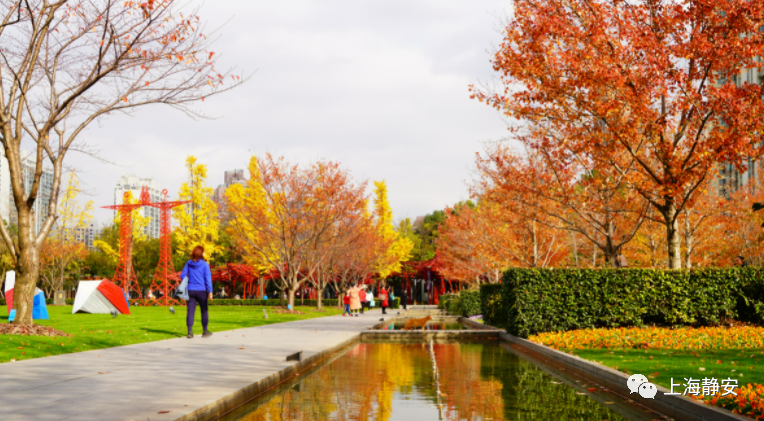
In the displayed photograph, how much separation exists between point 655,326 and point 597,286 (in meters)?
1.76

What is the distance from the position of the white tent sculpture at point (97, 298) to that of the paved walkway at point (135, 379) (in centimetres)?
1701

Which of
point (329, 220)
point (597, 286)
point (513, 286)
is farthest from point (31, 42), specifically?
point (329, 220)

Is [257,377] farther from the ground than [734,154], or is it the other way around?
[734,154]

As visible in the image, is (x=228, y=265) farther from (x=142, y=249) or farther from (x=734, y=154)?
(x=734, y=154)

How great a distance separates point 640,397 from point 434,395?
236 centimetres

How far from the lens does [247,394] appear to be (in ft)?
24.4

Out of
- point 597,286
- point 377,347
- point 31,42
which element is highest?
point 31,42

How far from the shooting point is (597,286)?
16.1m

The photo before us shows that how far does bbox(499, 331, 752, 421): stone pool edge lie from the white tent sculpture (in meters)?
22.3

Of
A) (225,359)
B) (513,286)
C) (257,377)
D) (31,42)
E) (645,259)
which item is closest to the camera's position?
(257,377)

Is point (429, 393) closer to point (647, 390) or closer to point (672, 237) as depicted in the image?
point (647, 390)

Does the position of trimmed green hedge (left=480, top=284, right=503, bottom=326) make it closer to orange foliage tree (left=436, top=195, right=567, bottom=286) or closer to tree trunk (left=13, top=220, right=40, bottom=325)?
orange foliage tree (left=436, top=195, right=567, bottom=286)

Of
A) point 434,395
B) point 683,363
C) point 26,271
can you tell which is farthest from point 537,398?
point 26,271

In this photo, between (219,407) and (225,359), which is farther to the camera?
(225,359)
